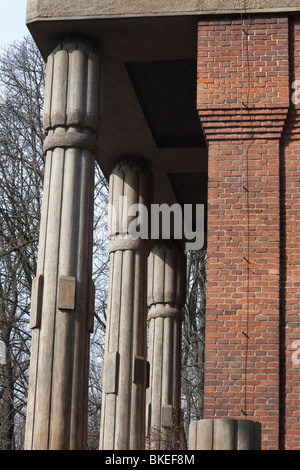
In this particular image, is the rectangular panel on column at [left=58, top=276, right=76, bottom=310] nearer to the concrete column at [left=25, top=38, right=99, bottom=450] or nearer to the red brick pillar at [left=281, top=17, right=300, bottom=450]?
the concrete column at [left=25, top=38, right=99, bottom=450]

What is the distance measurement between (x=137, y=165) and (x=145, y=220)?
1.11 metres

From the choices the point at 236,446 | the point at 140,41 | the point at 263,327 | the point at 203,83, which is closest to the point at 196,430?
the point at 236,446

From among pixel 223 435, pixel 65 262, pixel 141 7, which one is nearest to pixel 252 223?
pixel 65 262

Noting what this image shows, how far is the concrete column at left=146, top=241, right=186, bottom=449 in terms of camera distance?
22.8 metres

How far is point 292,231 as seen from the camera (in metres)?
14.6

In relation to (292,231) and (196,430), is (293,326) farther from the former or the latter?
(196,430)

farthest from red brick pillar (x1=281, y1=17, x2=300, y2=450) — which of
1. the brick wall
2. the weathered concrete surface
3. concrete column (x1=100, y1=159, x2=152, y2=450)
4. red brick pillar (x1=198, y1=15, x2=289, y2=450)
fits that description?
concrete column (x1=100, y1=159, x2=152, y2=450)

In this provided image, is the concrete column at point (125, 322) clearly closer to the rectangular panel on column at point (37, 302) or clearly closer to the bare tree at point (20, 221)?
the rectangular panel on column at point (37, 302)

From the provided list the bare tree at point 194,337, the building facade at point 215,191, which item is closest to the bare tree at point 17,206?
the bare tree at point 194,337

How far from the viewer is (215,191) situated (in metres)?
14.9

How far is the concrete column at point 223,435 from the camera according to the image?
9.49m

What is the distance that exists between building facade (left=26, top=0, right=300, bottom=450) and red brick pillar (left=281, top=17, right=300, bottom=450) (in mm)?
15

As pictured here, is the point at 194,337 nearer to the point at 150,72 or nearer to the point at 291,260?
the point at 150,72

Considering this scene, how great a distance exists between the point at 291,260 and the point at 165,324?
926 centimetres
